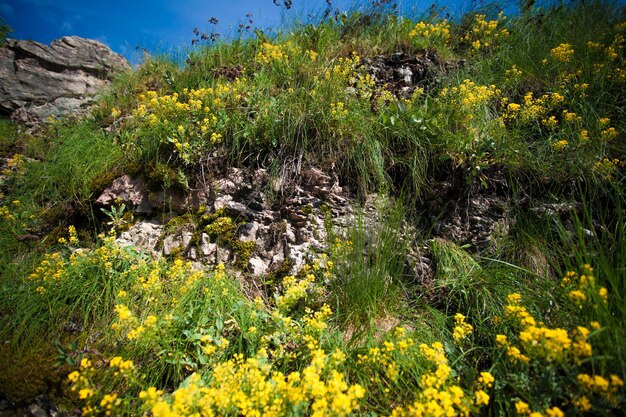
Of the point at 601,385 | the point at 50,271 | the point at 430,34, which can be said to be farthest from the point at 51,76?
the point at 601,385

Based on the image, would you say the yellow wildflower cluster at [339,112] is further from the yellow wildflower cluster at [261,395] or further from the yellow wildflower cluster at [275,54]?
the yellow wildflower cluster at [261,395]

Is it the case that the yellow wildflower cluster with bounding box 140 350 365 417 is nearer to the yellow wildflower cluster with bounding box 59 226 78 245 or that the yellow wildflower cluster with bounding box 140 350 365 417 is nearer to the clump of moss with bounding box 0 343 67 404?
the clump of moss with bounding box 0 343 67 404

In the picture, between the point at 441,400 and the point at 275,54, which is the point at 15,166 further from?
the point at 441,400

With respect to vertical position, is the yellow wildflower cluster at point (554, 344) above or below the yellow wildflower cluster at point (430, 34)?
below

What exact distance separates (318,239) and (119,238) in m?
2.08

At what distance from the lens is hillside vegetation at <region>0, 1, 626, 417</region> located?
56.2 inches

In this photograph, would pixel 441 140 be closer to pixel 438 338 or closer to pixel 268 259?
pixel 438 338

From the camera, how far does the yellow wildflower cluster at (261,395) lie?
48.7 inches

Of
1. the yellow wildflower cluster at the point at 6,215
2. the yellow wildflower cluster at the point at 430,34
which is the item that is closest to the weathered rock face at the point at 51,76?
the yellow wildflower cluster at the point at 6,215

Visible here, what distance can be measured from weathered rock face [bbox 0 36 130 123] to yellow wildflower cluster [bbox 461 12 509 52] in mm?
6615

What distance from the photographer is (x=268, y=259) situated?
2691 millimetres

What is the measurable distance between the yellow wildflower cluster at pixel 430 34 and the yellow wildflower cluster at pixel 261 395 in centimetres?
461

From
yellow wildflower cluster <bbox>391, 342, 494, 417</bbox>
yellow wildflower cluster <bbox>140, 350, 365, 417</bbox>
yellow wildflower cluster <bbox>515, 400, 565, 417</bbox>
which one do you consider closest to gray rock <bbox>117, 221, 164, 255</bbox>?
yellow wildflower cluster <bbox>140, 350, 365, 417</bbox>

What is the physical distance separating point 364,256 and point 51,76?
7.42 m
